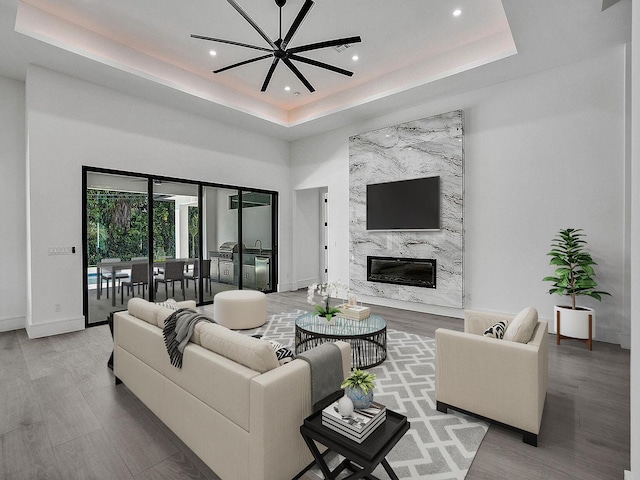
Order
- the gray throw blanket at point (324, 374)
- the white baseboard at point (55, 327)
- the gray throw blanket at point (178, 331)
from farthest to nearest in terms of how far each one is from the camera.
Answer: the white baseboard at point (55, 327), the gray throw blanket at point (178, 331), the gray throw blanket at point (324, 374)

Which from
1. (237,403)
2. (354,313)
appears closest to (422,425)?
(237,403)

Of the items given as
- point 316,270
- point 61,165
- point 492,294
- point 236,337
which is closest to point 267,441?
point 236,337

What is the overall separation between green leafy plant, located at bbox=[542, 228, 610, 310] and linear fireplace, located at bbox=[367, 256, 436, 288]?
5.66 feet

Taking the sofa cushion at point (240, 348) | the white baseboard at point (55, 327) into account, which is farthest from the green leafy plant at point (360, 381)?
the white baseboard at point (55, 327)

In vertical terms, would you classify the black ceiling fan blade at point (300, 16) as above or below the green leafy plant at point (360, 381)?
above

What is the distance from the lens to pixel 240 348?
1.77 m

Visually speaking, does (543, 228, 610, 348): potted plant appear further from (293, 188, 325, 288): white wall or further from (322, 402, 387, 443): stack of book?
(293, 188, 325, 288): white wall

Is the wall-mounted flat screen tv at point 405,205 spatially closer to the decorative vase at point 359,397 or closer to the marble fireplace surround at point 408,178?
the marble fireplace surround at point 408,178

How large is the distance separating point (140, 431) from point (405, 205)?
4930 mm

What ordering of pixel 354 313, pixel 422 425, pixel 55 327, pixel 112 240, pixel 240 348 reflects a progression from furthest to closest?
pixel 112 240
pixel 55 327
pixel 354 313
pixel 422 425
pixel 240 348

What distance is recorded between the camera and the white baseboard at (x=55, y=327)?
4.33 metres

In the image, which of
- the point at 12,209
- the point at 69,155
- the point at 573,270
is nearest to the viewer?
the point at 573,270

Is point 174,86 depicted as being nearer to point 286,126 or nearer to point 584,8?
point 286,126

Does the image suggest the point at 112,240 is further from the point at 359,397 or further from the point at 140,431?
the point at 359,397
